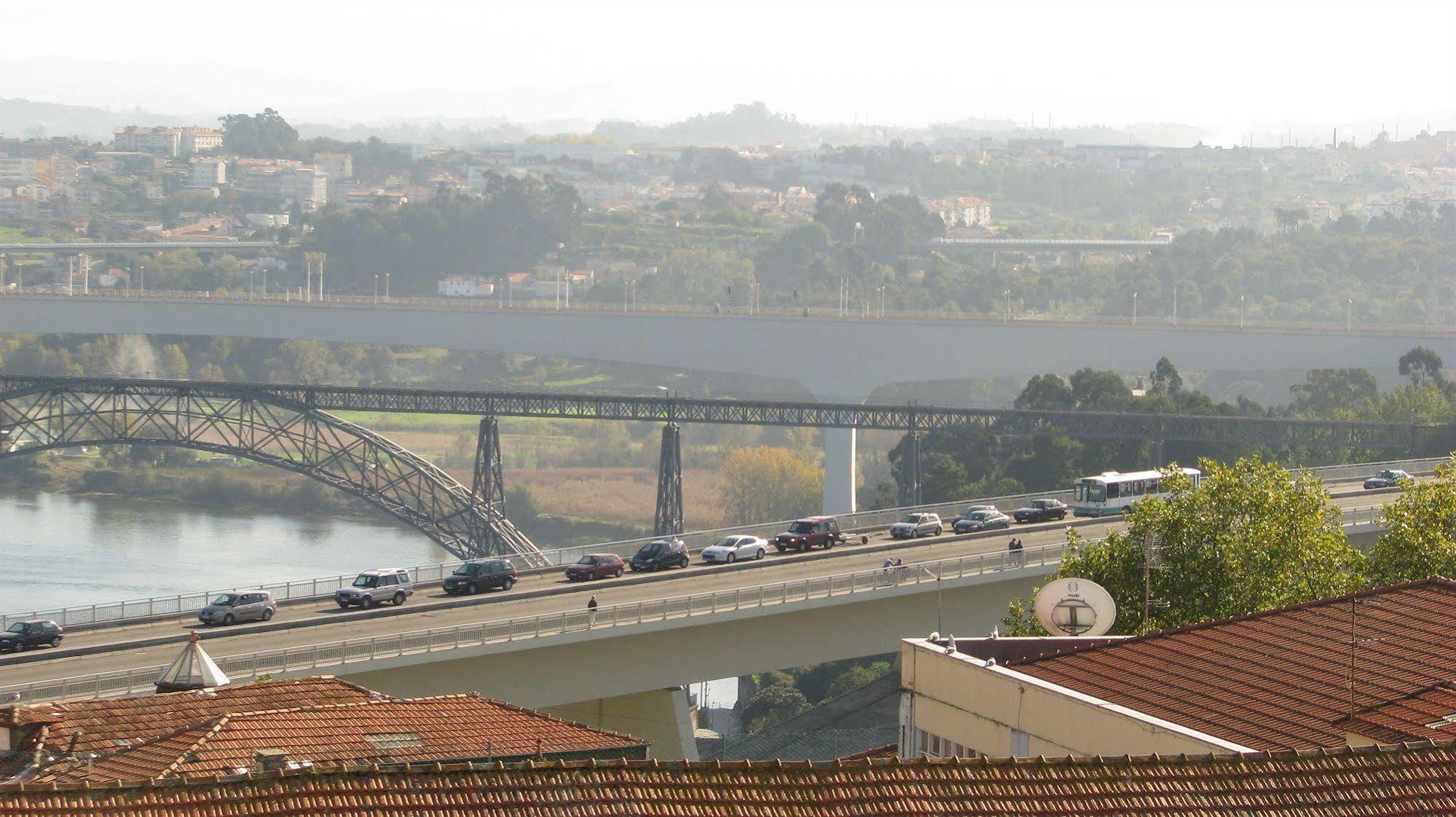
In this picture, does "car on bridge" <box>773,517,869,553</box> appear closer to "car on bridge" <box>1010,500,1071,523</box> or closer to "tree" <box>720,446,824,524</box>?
"car on bridge" <box>1010,500,1071,523</box>

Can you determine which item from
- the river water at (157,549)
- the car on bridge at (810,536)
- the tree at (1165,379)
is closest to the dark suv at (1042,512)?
the car on bridge at (810,536)

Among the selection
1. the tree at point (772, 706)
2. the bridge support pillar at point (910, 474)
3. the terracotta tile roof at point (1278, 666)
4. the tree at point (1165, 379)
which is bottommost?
the tree at point (772, 706)

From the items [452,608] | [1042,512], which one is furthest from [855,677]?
[452,608]

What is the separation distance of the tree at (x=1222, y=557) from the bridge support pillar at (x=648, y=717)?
7.52 meters

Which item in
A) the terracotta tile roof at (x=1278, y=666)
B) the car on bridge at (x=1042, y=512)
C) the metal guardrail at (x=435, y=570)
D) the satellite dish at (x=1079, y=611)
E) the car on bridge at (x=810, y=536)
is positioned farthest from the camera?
the car on bridge at (x=1042, y=512)

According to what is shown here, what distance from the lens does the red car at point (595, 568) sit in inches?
1896

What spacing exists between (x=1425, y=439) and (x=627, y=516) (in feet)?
153

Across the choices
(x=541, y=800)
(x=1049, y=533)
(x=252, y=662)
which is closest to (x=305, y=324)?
(x=1049, y=533)

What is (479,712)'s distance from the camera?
24375mm

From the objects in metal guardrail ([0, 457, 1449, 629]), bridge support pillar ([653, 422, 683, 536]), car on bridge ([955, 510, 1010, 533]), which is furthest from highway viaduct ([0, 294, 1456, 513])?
car on bridge ([955, 510, 1010, 533])

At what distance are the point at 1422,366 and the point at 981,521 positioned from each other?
58.2 metres

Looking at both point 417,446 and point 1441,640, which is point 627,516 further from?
point 1441,640

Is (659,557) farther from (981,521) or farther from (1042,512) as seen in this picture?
(1042,512)

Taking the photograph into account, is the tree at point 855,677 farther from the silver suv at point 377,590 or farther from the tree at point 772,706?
the silver suv at point 377,590
